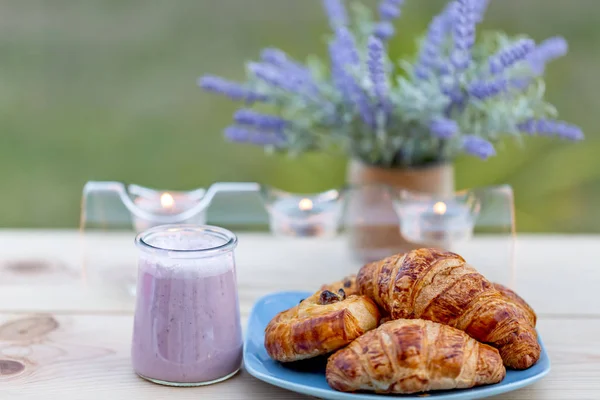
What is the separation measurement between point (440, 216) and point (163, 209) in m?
0.38

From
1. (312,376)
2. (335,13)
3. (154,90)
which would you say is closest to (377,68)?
(335,13)

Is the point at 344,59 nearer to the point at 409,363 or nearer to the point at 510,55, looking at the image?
the point at 510,55

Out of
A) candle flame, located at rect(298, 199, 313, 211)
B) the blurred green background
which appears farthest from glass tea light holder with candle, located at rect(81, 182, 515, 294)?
the blurred green background

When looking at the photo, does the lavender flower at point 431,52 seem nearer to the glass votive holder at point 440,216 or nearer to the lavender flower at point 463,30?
the lavender flower at point 463,30

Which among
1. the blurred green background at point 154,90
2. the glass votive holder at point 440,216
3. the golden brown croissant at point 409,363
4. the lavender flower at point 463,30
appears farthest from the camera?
the blurred green background at point 154,90

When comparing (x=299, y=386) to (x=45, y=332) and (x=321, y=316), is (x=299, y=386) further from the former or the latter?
(x=45, y=332)

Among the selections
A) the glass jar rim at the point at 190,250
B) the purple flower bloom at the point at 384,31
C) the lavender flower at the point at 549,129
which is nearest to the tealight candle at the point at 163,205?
the glass jar rim at the point at 190,250

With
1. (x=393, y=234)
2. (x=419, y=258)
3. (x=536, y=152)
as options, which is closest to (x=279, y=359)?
(x=419, y=258)

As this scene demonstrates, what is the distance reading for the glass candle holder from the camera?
32.6 inches

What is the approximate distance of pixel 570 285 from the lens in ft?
4.01

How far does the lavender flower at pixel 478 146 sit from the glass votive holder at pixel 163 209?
371 millimetres

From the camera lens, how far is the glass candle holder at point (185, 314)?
827 mm

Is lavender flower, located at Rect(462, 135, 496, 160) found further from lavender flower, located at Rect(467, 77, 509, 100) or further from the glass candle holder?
the glass candle holder

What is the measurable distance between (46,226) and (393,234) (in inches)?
57.1
